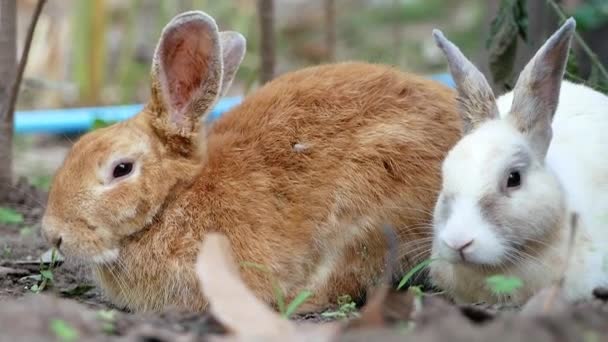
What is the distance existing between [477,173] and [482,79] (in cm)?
52

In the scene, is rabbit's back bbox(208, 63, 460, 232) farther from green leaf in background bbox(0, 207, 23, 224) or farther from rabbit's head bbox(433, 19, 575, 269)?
green leaf in background bbox(0, 207, 23, 224)

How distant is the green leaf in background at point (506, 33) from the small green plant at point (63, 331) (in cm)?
335

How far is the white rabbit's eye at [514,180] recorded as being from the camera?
426 cm

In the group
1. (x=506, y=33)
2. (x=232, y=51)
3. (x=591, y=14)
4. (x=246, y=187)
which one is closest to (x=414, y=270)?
(x=246, y=187)

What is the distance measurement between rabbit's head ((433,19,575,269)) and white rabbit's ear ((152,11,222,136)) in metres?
1.08

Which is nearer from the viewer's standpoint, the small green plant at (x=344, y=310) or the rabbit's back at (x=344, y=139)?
the small green plant at (x=344, y=310)

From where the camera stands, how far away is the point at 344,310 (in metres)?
4.48

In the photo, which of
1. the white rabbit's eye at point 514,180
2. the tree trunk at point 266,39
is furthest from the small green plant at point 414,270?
the tree trunk at point 266,39

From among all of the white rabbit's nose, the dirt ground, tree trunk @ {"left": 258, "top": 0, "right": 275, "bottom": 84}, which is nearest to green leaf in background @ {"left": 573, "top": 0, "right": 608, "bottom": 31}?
tree trunk @ {"left": 258, "top": 0, "right": 275, "bottom": 84}

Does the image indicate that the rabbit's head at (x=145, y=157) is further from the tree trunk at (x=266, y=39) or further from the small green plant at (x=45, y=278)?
the tree trunk at (x=266, y=39)

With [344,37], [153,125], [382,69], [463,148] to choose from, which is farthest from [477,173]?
[344,37]

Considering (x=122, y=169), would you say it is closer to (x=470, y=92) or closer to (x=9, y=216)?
(x=470, y=92)

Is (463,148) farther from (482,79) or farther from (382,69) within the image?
(382,69)

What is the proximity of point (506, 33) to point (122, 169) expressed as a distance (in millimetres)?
2274
